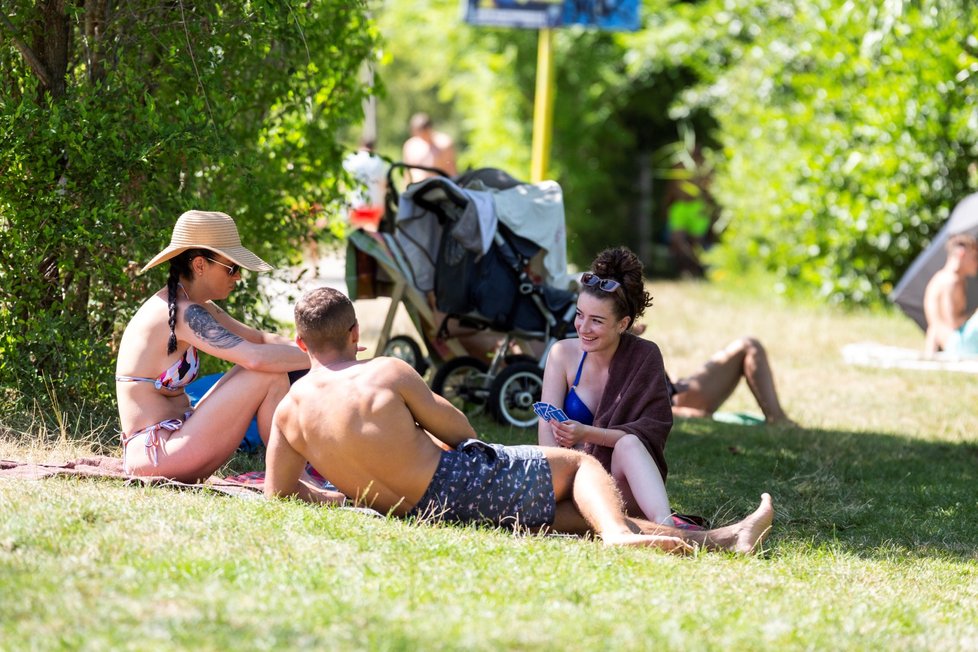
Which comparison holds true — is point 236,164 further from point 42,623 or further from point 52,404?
point 42,623

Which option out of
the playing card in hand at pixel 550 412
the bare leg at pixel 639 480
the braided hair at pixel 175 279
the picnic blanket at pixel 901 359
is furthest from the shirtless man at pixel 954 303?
the braided hair at pixel 175 279

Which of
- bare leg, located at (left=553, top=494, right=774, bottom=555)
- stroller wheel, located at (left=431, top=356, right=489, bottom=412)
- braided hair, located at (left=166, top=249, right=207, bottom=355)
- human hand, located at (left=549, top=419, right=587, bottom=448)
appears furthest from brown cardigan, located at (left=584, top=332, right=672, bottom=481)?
stroller wheel, located at (left=431, top=356, right=489, bottom=412)

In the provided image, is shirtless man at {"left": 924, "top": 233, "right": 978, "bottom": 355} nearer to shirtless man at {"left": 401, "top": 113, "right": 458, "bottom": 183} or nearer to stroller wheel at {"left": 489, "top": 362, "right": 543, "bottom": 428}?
stroller wheel at {"left": 489, "top": 362, "right": 543, "bottom": 428}

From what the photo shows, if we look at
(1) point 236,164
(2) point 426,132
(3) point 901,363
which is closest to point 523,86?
(2) point 426,132

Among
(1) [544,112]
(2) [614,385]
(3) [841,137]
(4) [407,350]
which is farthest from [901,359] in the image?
(2) [614,385]

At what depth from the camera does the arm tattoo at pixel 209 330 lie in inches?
213

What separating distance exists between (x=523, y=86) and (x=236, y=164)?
13111 mm

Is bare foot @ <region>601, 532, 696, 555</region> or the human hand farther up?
the human hand

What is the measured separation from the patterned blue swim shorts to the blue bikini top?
56cm

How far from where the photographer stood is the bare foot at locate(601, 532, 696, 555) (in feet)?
15.6

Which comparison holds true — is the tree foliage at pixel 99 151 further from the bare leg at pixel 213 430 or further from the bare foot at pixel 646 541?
the bare foot at pixel 646 541

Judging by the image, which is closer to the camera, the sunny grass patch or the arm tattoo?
the sunny grass patch

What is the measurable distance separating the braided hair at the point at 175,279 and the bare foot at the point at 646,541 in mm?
1992

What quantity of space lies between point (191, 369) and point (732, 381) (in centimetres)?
424
